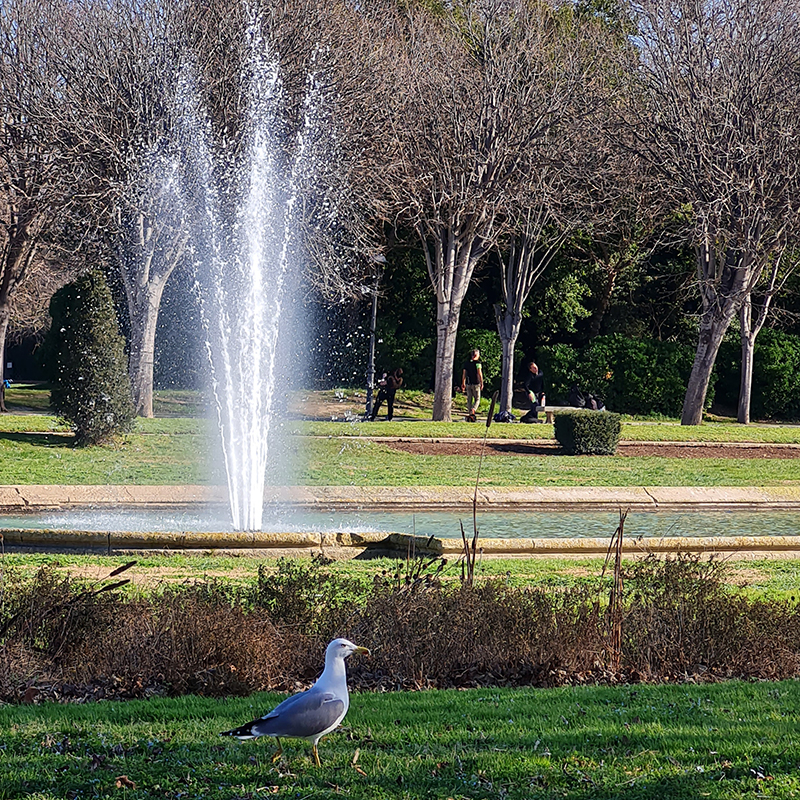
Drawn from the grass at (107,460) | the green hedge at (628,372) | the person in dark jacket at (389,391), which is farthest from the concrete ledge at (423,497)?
the green hedge at (628,372)

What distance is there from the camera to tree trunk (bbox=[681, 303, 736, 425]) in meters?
26.8

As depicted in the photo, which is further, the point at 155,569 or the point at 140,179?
the point at 140,179

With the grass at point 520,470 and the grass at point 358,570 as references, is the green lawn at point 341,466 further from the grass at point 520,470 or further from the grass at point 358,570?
the grass at point 358,570

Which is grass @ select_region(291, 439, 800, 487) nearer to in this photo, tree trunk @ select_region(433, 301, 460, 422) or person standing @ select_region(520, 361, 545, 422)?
A: person standing @ select_region(520, 361, 545, 422)

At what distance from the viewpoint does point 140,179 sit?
74.6 feet

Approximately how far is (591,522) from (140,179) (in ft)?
43.2

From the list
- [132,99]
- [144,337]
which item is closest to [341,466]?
[144,337]

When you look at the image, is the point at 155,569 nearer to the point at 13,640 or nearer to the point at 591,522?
the point at 13,640

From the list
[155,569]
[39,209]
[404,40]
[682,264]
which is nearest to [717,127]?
[404,40]

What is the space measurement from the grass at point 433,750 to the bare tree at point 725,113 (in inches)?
782

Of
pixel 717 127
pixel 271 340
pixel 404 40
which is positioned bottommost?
pixel 271 340

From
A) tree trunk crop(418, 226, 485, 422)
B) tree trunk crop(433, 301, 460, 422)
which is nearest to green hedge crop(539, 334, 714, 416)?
tree trunk crop(418, 226, 485, 422)

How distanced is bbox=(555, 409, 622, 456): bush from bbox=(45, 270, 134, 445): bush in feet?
25.1

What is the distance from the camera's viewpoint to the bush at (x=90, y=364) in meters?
17.9
